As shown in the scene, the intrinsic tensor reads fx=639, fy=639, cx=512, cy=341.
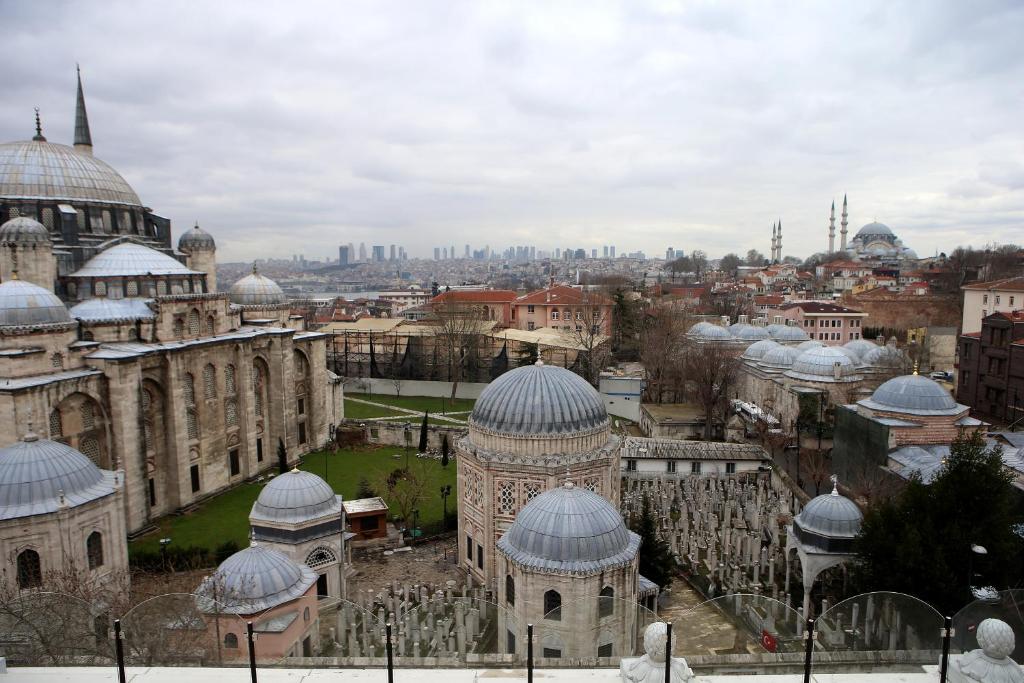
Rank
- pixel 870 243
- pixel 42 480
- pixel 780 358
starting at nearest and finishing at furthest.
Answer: pixel 42 480 → pixel 780 358 → pixel 870 243

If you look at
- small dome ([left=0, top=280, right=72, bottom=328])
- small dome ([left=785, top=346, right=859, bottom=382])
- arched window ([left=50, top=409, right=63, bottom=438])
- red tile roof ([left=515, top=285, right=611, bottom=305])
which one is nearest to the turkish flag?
arched window ([left=50, top=409, right=63, bottom=438])

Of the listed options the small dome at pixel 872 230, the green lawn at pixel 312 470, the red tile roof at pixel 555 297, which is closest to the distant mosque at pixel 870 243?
the small dome at pixel 872 230

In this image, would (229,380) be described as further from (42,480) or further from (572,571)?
(572,571)

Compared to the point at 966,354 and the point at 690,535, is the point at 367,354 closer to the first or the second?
the point at 690,535

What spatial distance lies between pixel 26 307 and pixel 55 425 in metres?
4.02

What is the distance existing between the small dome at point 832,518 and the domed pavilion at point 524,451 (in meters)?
5.58

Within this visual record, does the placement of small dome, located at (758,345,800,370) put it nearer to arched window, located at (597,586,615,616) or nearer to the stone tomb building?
the stone tomb building

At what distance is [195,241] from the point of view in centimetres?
3331

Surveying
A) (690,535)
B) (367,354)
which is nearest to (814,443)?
(690,535)

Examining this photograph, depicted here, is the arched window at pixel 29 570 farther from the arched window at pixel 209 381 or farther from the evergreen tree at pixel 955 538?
the evergreen tree at pixel 955 538

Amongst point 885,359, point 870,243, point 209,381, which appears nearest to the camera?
point 209,381

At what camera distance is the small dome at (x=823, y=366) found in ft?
112

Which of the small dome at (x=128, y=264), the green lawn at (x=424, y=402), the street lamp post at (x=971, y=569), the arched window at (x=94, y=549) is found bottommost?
the green lawn at (x=424, y=402)

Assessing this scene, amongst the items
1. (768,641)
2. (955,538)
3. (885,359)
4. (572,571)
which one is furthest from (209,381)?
(885,359)
